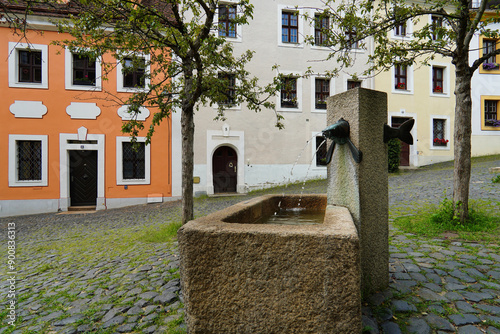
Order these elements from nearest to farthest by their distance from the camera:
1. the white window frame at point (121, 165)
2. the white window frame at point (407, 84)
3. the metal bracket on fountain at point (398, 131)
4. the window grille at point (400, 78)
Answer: the metal bracket on fountain at point (398, 131) → the white window frame at point (121, 165) → the white window frame at point (407, 84) → the window grille at point (400, 78)

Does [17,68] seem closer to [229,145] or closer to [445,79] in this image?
[229,145]

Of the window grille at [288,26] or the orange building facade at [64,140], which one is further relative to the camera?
the window grille at [288,26]

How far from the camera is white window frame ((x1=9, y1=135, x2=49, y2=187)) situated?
31.7 feet

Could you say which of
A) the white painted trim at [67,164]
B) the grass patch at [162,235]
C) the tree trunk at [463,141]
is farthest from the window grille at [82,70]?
the tree trunk at [463,141]

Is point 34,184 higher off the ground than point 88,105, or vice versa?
point 88,105

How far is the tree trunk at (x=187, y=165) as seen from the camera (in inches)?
193

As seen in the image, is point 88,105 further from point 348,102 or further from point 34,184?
point 348,102

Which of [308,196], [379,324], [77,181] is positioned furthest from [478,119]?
[77,181]

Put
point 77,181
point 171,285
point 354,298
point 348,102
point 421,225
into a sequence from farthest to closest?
point 77,181 < point 421,225 < point 171,285 < point 348,102 < point 354,298

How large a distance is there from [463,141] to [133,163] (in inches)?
412

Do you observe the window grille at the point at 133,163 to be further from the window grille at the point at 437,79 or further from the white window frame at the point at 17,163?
the window grille at the point at 437,79

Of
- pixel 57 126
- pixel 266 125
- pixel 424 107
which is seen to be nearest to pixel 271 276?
pixel 266 125

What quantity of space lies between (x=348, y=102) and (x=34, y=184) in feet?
38.6

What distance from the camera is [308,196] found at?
3533 mm
